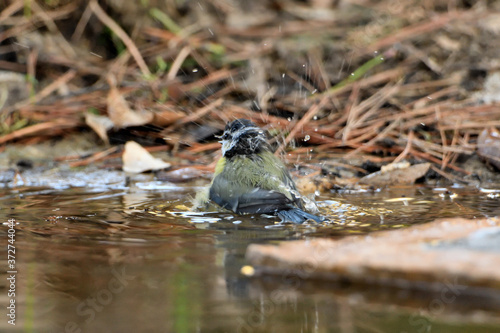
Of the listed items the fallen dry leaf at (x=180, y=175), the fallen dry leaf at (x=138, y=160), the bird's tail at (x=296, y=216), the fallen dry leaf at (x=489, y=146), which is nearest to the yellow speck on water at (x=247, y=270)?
the bird's tail at (x=296, y=216)

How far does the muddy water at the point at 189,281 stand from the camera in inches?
73.3

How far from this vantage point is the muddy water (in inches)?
73.3

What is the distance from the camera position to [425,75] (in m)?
6.49

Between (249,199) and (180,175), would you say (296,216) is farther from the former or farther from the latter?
(180,175)

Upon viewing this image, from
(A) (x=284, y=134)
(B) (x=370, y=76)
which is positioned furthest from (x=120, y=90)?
(B) (x=370, y=76)

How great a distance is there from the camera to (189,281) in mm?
2293

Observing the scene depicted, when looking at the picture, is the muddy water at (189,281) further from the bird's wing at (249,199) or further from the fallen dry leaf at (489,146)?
the fallen dry leaf at (489,146)

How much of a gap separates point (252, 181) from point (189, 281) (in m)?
1.52

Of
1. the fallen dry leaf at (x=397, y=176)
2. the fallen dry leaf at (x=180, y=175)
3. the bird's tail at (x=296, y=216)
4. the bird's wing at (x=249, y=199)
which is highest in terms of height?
the fallen dry leaf at (x=180, y=175)

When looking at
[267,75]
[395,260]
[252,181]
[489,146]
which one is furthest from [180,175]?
[395,260]

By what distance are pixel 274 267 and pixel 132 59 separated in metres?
4.86

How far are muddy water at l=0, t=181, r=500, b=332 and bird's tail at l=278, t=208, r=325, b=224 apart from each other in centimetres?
8

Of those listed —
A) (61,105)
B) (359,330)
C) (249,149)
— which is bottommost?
(359,330)

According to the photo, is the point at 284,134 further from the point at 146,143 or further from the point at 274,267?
the point at 274,267
